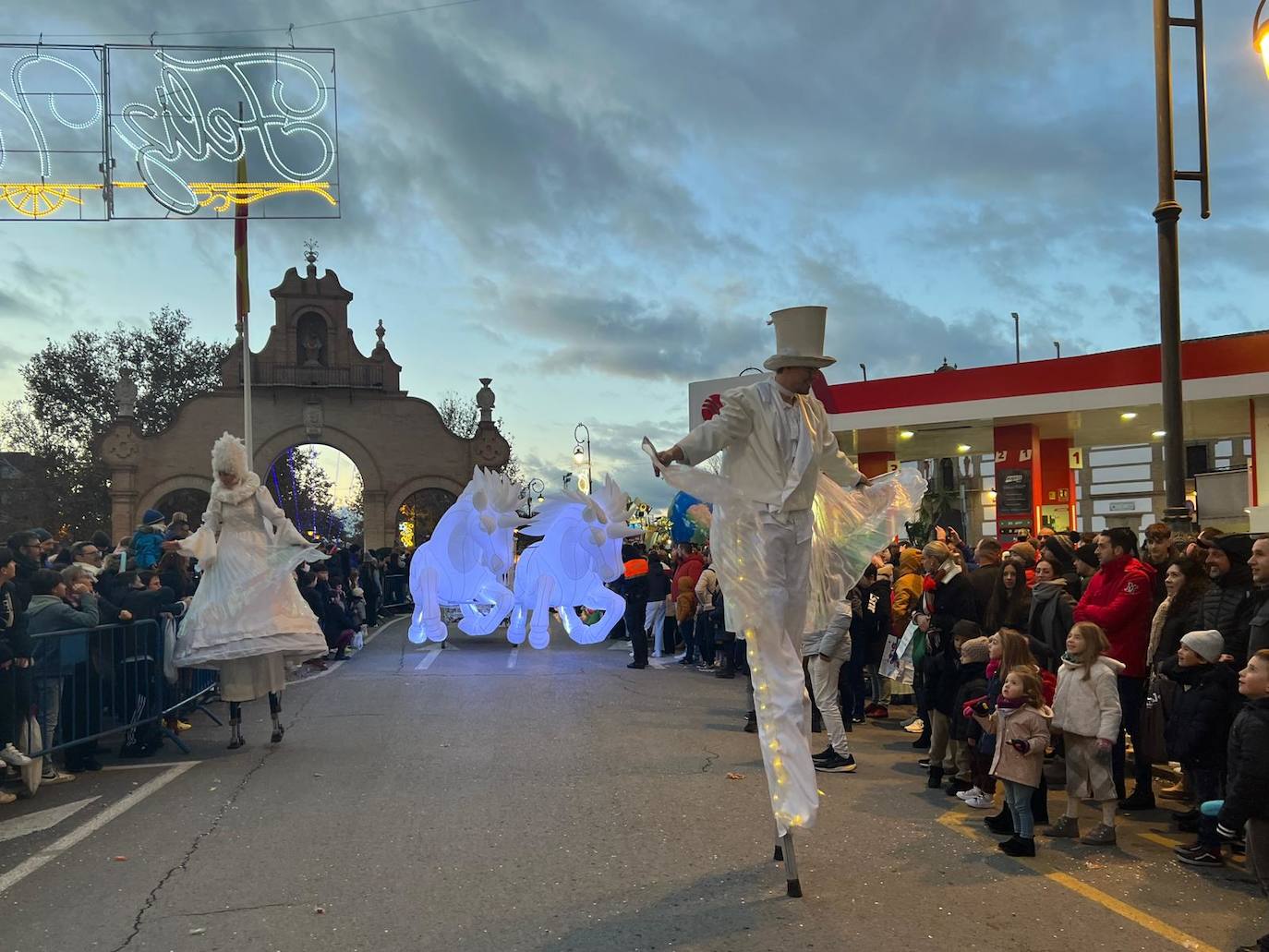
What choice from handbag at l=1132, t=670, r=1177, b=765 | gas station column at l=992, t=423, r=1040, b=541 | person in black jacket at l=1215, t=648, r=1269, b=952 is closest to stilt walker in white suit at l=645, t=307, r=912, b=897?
person in black jacket at l=1215, t=648, r=1269, b=952

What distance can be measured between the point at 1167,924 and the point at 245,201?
2114 centimetres

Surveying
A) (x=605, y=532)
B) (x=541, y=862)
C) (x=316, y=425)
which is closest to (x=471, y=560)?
(x=605, y=532)

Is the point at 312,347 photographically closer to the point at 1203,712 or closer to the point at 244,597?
the point at 244,597

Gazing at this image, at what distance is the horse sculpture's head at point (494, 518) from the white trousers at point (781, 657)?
12.1m

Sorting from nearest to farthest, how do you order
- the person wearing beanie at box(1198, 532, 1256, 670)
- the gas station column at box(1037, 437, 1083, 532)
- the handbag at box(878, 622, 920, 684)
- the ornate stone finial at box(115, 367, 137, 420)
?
the person wearing beanie at box(1198, 532, 1256, 670) → the handbag at box(878, 622, 920, 684) → the gas station column at box(1037, 437, 1083, 532) → the ornate stone finial at box(115, 367, 137, 420)

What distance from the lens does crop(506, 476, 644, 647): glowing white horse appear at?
15953 mm

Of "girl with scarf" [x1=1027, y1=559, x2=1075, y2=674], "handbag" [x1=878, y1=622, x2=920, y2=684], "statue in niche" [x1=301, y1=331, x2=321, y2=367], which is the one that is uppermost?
"statue in niche" [x1=301, y1=331, x2=321, y2=367]

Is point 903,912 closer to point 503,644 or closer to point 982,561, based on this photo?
point 982,561

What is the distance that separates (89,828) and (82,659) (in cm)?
218

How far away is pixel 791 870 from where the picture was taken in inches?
179

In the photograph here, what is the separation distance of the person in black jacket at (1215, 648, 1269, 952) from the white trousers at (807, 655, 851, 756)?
3174 millimetres

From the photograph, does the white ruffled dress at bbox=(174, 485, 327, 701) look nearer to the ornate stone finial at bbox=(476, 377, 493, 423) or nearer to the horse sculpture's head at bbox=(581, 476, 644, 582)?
the horse sculpture's head at bbox=(581, 476, 644, 582)

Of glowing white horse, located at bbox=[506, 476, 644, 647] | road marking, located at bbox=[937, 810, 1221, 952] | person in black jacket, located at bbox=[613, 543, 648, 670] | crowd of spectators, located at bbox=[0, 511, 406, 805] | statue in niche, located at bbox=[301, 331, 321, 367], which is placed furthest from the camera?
statue in niche, located at bbox=[301, 331, 321, 367]

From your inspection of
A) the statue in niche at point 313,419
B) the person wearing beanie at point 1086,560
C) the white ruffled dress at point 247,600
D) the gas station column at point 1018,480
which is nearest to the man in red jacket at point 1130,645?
the person wearing beanie at point 1086,560
